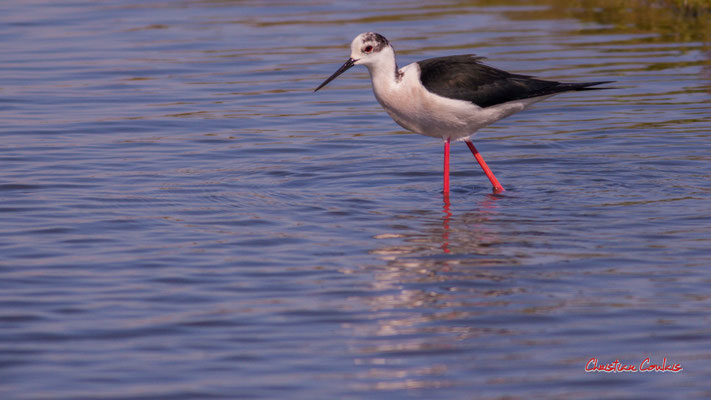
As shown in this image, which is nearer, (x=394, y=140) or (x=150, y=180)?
(x=150, y=180)

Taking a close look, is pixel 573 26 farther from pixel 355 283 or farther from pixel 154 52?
pixel 355 283

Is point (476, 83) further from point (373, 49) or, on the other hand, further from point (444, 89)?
point (373, 49)

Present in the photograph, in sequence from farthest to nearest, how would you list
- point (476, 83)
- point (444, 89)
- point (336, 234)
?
point (476, 83), point (444, 89), point (336, 234)

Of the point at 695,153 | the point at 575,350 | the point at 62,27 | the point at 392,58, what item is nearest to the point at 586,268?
the point at 575,350

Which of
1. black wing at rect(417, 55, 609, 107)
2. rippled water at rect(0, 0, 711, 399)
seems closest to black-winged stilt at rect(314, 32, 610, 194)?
black wing at rect(417, 55, 609, 107)

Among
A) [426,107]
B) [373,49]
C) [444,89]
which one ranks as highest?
Result: [373,49]

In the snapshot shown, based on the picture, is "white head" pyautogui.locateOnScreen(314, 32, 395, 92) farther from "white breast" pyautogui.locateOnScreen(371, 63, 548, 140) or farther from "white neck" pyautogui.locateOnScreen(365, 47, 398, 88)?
"white breast" pyautogui.locateOnScreen(371, 63, 548, 140)

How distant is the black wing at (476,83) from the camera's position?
9469 millimetres

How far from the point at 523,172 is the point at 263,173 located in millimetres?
2570

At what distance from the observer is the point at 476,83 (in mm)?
9602

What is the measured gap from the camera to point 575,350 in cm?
585

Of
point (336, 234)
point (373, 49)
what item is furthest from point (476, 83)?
point (336, 234)

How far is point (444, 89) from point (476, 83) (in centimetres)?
35

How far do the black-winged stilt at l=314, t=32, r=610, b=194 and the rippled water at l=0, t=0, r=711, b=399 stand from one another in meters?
0.70
